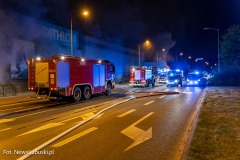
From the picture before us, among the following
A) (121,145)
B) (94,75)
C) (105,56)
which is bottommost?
(121,145)

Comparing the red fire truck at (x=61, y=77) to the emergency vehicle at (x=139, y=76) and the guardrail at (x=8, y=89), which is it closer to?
the guardrail at (x=8, y=89)

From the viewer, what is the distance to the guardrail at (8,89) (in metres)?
22.6

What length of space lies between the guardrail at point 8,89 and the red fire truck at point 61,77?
5816mm

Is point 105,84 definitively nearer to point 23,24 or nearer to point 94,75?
point 94,75

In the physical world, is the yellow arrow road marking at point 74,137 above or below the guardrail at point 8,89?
below

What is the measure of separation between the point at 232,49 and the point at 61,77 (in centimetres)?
2954

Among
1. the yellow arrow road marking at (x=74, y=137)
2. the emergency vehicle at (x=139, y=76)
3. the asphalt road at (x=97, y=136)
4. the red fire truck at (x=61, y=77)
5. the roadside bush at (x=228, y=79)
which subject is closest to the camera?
the asphalt road at (x=97, y=136)

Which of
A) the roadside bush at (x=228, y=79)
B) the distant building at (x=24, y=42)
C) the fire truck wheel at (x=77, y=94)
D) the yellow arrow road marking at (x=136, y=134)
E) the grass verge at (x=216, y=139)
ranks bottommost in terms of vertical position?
the yellow arrow road marking at (x=136, y=134)

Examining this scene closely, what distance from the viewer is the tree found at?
3903 cm

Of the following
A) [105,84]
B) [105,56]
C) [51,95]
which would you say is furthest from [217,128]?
[105,56]

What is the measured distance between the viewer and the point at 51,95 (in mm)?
17219

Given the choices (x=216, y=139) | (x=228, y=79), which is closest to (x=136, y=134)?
(x=216, y=139)

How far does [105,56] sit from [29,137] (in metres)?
39.2

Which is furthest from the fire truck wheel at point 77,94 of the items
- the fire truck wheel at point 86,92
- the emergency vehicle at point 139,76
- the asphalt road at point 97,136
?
the emergency vehicle at point 139,76
